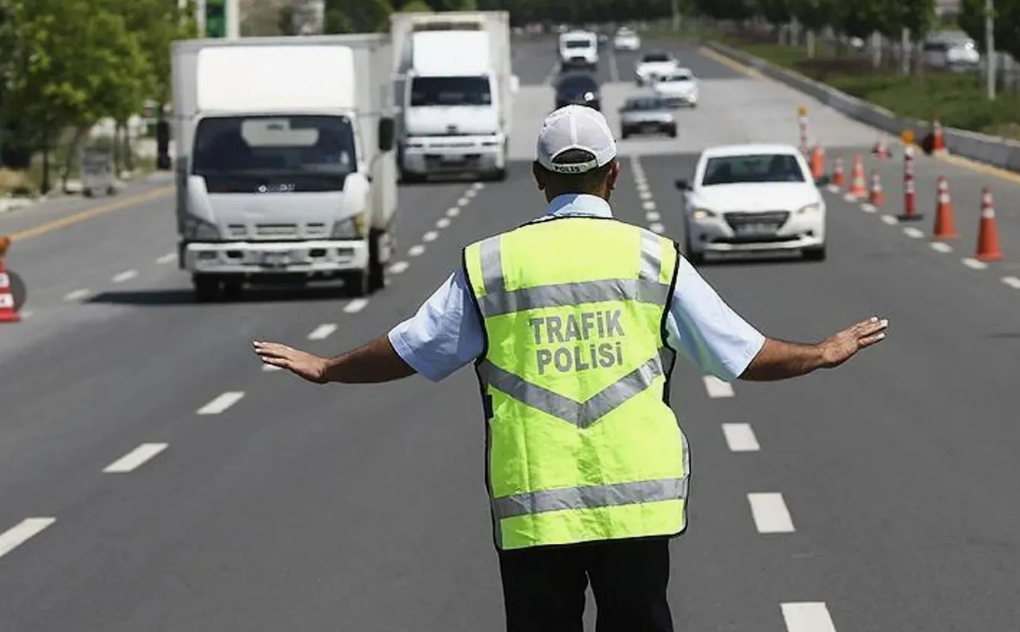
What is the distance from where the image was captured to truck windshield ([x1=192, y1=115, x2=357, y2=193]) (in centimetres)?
2748

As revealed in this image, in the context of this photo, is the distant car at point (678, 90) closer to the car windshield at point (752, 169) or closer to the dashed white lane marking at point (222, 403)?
the car windshield at point (752, 169)

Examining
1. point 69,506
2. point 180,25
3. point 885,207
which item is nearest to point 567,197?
point 69,506

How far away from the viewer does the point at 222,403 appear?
18.2m

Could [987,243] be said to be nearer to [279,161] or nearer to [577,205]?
[279,161]

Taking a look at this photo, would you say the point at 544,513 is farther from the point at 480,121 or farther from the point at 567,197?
the point at 480,121

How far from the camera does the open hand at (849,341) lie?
5855 millimetres

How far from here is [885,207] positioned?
41.8 meters

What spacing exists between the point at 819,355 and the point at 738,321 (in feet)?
0.72

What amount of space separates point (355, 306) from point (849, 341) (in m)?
21.0

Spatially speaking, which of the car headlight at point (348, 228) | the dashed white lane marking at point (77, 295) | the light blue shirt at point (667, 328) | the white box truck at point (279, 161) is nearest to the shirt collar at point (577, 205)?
the light blue shirt at point (667, 328)

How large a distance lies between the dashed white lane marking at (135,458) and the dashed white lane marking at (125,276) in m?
16.0

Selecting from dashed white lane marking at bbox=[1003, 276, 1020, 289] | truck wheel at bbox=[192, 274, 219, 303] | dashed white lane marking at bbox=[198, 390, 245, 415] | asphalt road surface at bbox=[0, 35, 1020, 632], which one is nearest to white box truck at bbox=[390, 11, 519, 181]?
asphalt road surface at bbox=[0, 35, 1020, 632]

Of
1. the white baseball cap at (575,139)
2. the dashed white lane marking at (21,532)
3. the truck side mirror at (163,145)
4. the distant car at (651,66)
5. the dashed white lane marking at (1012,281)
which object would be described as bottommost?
the distant car at (651,66)

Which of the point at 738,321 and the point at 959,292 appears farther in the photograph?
the point at 959,292
